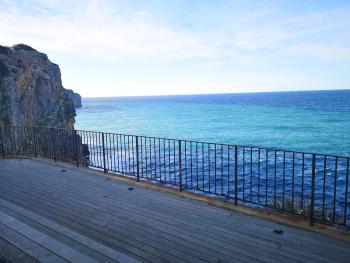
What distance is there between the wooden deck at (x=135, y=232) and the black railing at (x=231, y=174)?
0.73 m

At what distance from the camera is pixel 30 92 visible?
2986 centimetres

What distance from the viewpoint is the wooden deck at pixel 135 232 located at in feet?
12.2

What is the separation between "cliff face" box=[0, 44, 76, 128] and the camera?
23969 millimetres

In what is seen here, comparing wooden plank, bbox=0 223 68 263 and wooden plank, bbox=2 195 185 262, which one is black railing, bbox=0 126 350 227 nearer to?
wooden plank, bbox=2 195 185 262

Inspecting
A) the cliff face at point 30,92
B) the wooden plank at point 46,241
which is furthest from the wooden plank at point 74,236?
the cliff face at point 30,92

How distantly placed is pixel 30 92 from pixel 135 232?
98.6ft

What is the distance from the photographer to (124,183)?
705 centimetres

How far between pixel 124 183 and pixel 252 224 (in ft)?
11.5

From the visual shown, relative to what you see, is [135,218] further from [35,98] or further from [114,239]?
[35,98]

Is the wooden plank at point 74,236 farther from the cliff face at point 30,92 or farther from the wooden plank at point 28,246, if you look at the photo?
the cliff face at point 30,92

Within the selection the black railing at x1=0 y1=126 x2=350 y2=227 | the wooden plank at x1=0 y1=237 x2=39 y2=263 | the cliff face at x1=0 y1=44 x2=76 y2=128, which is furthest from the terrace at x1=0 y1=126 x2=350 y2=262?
the cliff face at x1=0 y1=44 x2=76 y2=128

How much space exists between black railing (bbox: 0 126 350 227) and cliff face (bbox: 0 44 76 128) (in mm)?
5704

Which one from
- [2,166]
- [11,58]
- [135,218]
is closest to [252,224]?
[135,218]

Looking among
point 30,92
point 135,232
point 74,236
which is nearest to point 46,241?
point 74,236
